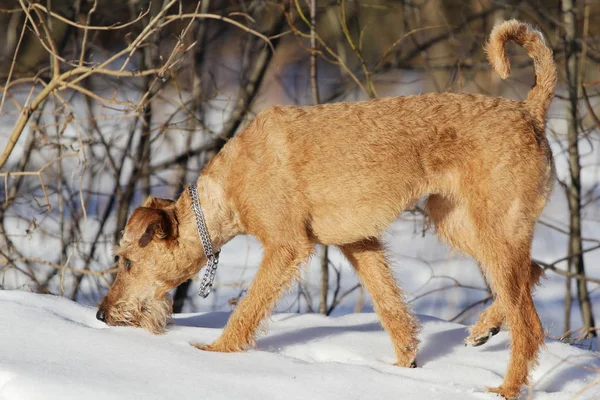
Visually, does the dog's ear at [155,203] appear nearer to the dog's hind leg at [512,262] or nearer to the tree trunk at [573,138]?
the dog's hind leg at [512,262]

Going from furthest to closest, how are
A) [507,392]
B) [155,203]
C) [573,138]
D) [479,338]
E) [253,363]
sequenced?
[573,138], [155,203], [479,338], [253,363], [507,392]

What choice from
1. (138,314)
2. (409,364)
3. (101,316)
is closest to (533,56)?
(409,364)

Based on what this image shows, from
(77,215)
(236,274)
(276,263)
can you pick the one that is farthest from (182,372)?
(236,274)

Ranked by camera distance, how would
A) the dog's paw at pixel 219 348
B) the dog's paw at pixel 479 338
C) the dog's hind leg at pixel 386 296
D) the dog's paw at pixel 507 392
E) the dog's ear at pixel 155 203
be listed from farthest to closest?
the dog's ear at pixel 155 203, the dog's paw at pixel 479 338, the dog's hind leg at pixel 386 296, the dog's paw at pixel 219 348, the dog's paw at pixel 507 392

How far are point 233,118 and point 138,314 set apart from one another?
Result: 292 centimetres

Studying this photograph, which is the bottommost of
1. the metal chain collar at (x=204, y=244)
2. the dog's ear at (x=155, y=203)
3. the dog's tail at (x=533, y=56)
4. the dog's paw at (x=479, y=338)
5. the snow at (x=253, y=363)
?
the snow at (x=253, y=363)

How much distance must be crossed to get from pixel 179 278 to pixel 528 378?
1.77m

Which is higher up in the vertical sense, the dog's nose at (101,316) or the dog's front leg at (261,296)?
the dog's front leg at (261,296)

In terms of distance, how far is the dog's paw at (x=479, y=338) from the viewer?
3.86 metres

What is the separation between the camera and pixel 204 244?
3893 millimetres

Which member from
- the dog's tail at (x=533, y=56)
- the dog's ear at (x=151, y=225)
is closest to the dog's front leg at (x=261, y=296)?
the dog's ear at (x=151, y=225)

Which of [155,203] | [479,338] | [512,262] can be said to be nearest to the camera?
[512,262]

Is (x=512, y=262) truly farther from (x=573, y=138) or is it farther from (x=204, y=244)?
(x=573, y=138)

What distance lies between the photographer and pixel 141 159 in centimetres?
665
